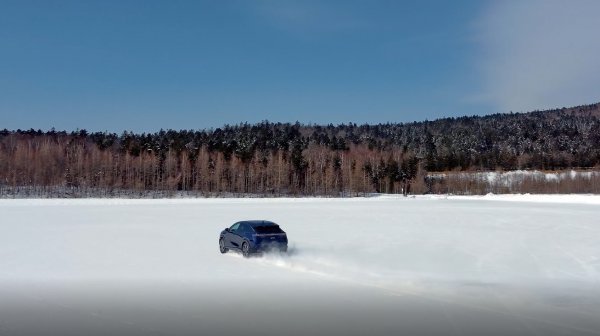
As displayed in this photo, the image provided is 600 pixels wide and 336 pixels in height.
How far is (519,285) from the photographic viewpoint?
15969mm

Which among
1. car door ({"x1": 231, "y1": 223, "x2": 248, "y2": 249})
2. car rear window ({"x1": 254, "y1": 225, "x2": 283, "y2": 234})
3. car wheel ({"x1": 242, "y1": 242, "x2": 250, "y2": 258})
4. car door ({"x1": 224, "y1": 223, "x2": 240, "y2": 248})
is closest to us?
car wheel ({"x1": 242, "y1": 242, "x2": 250, "y2": 258})

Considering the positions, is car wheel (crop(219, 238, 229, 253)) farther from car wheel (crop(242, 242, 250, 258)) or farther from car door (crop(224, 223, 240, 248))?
car wheel (crop(242, 242, 250, 258))

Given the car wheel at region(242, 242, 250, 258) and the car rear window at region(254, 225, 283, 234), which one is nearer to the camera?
the car wheel at region(242, 242, 250, 258)

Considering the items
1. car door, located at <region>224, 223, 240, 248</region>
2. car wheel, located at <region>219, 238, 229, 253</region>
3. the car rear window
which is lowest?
car wheel, located at <region>219, 238, 229, 253</region>

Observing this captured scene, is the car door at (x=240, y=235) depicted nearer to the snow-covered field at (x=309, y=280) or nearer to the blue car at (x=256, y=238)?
the blue car at (x=256, y=238)

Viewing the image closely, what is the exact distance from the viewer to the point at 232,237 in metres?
21.0

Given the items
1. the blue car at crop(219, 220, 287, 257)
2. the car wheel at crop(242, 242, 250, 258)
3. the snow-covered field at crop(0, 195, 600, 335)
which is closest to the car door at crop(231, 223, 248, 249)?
the blue car at crop(219, 220, 287, 257)

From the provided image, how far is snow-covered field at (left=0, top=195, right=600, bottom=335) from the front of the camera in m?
10.7

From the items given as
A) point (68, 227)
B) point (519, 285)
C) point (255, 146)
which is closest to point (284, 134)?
point (255, 146)

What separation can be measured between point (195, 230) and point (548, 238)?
18.0 m

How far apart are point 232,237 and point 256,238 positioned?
166cm

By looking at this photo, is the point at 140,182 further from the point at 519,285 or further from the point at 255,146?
the point at 519,285

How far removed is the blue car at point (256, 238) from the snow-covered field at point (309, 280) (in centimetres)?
48

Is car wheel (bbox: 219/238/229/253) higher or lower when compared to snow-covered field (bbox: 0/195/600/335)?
higher
